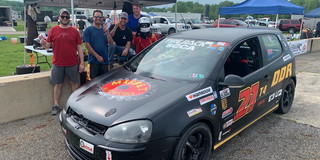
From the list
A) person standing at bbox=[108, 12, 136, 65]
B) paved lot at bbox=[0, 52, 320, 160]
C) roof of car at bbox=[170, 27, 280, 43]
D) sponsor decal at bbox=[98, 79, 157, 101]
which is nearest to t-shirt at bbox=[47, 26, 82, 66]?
paved lot at bbox=[0, 52, 320, 160]

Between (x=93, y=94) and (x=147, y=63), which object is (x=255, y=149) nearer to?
(x=147, y=63)

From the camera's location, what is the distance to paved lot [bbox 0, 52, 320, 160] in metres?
3.07

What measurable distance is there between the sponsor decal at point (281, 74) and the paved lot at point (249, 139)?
72 cm

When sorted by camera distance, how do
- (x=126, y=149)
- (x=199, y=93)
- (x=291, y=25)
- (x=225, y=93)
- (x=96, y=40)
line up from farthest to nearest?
(x=291, y=25), (x=96, y=40), (x=225, y=93), (x=199, y=93), (x=126, y=149)

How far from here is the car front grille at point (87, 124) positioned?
87.9 inches

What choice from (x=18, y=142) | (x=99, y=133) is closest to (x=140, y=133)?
(x=99, y=133)

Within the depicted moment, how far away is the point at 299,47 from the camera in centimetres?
1184

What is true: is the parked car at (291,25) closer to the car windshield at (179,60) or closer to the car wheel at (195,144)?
the car windshield at (179,60)

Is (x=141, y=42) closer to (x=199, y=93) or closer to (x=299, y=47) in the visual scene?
(x=199, y=93)

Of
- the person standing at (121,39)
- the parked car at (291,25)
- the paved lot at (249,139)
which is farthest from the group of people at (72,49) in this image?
the parked car at (291,25)

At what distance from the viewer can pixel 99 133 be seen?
2.21 metres

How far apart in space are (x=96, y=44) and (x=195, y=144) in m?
2.58

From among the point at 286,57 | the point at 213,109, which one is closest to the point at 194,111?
the point at 213,109

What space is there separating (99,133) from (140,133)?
1.26 ft
